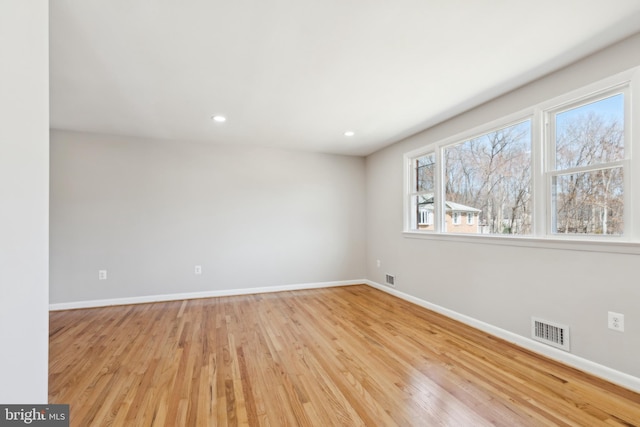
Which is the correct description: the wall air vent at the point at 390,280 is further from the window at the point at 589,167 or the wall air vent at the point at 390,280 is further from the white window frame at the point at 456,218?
the window at the point at 589,167

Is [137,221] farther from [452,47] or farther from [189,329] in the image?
[452,47]

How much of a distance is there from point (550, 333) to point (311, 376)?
1978 mm

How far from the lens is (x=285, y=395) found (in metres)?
1.81

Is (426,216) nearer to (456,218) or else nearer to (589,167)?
(456,218)

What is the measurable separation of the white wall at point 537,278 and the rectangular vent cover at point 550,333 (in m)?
0.04

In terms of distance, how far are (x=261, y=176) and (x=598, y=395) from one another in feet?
14.0

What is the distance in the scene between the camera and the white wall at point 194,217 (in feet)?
12.2

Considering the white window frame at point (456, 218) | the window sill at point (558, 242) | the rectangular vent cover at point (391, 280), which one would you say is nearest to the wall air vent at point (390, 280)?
the rectangular vent cover at point (391, 280)

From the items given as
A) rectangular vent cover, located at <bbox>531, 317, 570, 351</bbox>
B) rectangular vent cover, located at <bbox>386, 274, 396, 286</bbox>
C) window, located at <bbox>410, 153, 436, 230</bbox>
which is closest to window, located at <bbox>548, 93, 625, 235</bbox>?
rectangular vent cover, located at <bbox>531, 317, 570, 351</bbox>

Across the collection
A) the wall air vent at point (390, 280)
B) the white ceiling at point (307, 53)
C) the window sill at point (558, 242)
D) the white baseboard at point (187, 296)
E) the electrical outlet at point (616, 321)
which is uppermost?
the white ceiling at point (307, 53)

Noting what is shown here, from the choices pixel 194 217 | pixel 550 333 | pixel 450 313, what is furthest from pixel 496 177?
pixel 194 217
